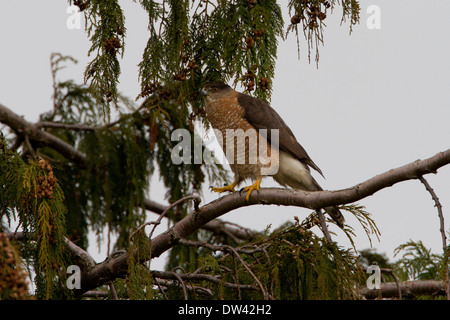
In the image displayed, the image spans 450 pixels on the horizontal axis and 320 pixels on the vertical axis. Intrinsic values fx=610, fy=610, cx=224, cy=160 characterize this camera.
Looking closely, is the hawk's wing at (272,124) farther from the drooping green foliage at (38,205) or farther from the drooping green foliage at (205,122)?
the drooping green foliage at (38,205)

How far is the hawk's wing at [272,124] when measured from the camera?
464cm

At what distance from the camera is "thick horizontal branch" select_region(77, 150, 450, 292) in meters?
2.68

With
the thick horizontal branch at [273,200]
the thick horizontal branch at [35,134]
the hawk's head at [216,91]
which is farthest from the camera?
the thick horizontal branch at [35,134]

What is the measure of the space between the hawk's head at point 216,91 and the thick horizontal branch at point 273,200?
116 cm

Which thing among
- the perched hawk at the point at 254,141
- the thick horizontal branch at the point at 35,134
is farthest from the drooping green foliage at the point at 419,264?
the thick horizontal branch at the point at 35,134

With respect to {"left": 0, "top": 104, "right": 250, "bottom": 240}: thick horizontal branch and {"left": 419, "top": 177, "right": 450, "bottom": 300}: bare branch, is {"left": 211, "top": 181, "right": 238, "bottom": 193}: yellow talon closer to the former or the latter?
{"left": 0, "top": 104, "right": 250, "bottom": 240}: thick horizontal branch

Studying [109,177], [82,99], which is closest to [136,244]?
[109,177]

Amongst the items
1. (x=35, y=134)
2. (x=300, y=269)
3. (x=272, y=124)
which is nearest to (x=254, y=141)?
(x=272, y=124)

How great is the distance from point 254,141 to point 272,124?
0.63 feet

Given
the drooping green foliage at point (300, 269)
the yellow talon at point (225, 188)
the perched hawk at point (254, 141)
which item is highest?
the perched hawk at point (254, 141)

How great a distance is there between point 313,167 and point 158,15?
176 cm

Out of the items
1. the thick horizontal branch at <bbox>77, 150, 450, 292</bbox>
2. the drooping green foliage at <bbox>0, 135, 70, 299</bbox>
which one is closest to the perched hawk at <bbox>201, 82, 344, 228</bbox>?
the thick horizontal branch at <bbox>77, 150, 450, 292</bbox>

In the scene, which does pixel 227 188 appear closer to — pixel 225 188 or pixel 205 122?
pixel 225 188
